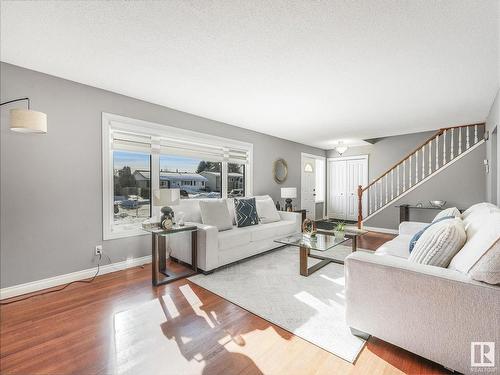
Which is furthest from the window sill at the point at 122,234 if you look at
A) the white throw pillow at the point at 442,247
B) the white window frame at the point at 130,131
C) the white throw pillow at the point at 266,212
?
the white throw pillow at the point at 442,247

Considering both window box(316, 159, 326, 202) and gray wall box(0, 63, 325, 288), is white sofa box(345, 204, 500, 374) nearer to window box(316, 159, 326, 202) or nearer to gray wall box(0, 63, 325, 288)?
gray wall box(0, 63, 325, 288)

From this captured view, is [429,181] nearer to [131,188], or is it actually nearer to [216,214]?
[216,214]

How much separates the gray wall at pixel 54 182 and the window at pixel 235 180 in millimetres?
2049

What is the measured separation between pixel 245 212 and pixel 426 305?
2.80 metres

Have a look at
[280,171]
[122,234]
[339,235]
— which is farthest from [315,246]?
[280,171]

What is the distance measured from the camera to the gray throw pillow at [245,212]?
155 inches

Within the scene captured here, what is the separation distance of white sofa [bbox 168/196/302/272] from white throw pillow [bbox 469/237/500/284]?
2.49 metres

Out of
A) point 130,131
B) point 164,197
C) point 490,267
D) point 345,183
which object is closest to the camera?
point 490,267

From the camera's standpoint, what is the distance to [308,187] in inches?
278

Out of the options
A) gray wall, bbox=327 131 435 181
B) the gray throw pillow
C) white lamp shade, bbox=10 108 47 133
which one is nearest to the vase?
the gray throw pillow

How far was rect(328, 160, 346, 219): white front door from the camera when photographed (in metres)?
7.34

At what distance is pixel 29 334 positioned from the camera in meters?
1.85

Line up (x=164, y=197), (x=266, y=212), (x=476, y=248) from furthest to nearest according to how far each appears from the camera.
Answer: (x=266, y=212), (x=164, y=197), (x=476, y=248)

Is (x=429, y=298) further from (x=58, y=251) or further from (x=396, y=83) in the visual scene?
(x=58, y=251)
